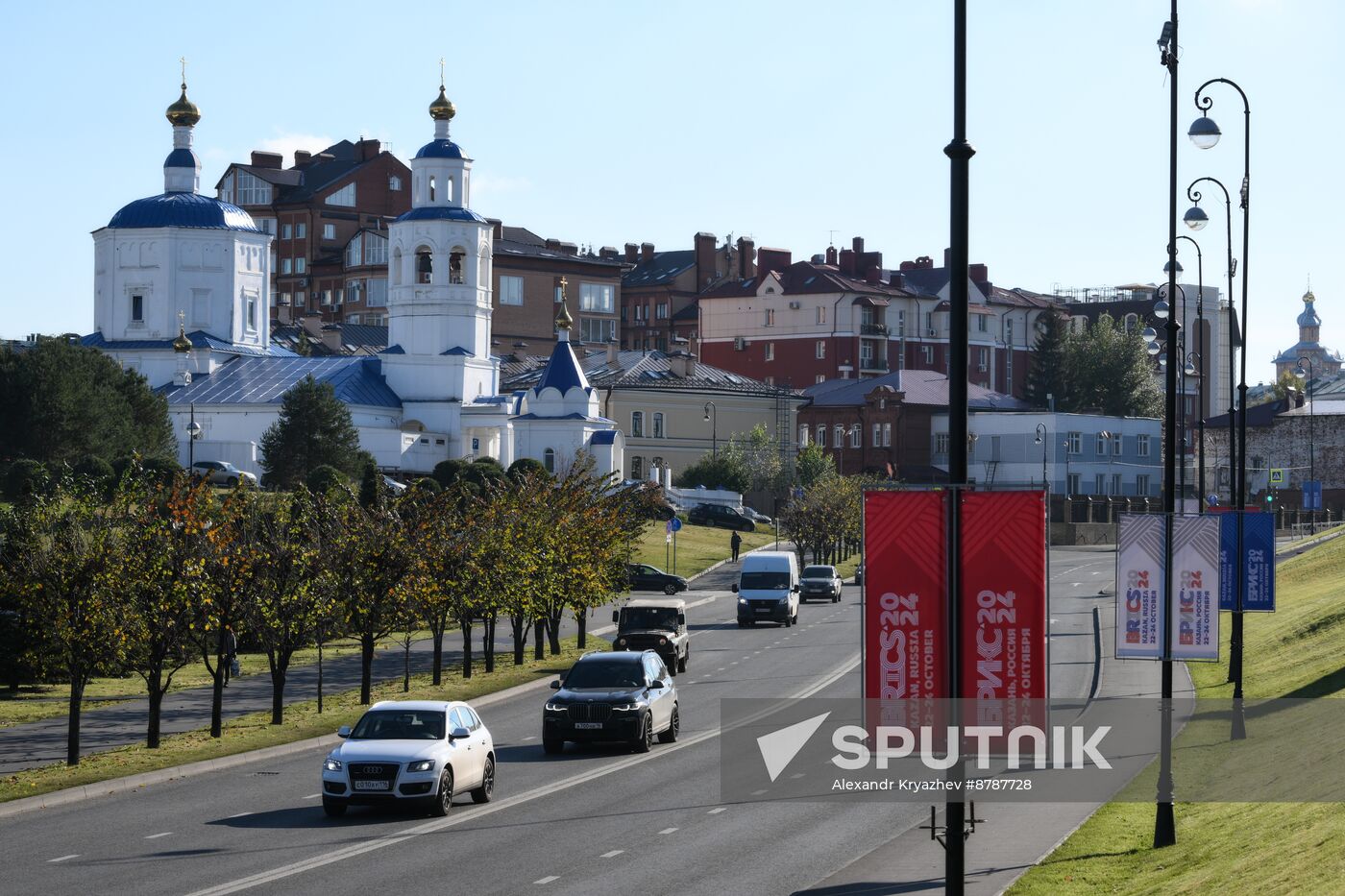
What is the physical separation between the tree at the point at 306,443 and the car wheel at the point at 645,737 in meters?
61.2

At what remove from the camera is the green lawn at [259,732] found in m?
27.2

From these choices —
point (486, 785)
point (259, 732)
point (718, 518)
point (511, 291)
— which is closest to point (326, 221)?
point (511, 291)

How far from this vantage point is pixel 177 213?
110m

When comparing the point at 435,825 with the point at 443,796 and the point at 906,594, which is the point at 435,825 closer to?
the point at 443,796

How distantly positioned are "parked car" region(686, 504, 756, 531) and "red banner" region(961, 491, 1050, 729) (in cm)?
8590

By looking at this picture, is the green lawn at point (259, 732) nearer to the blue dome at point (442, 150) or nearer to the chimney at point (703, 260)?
the blue dome at point (442, 150)

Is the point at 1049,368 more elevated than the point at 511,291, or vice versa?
the point at 511,291

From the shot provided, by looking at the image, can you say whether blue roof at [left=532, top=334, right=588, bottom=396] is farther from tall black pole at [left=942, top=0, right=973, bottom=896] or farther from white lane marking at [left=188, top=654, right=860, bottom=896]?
tall black pole at [left=942, top=0, right=973, bottom=896]

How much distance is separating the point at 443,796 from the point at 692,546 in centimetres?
6483

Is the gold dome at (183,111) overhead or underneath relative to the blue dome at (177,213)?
overhead

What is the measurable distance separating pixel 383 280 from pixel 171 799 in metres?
140

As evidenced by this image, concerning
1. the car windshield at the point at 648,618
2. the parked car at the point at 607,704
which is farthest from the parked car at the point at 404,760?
the car windshield at the point at 648,618

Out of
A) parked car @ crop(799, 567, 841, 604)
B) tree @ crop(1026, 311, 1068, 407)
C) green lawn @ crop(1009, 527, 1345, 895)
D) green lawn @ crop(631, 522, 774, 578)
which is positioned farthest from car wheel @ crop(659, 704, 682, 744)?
tree @ crop(1026, 311, 1068, 407)

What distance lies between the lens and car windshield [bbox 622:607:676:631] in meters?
45.2
